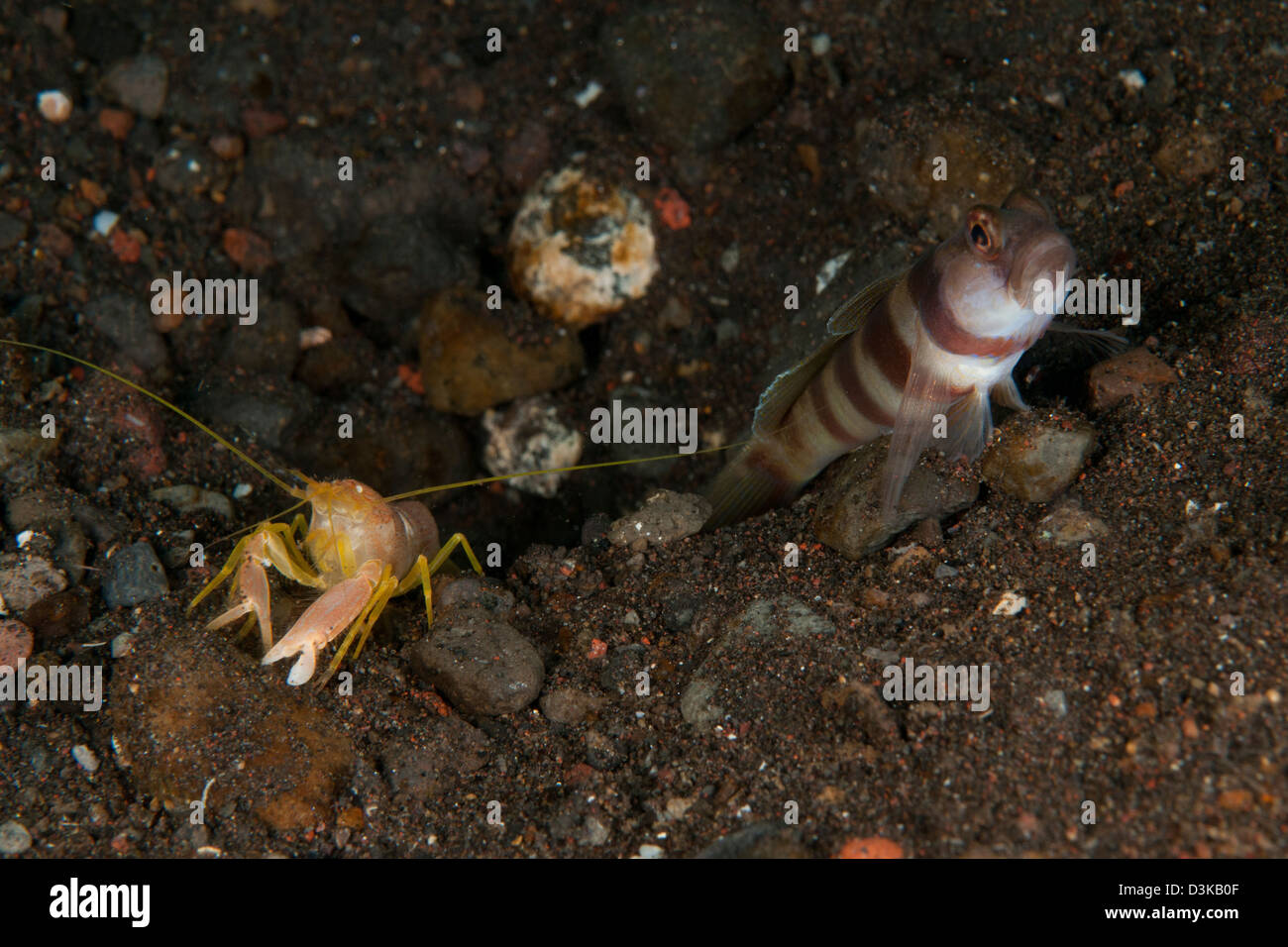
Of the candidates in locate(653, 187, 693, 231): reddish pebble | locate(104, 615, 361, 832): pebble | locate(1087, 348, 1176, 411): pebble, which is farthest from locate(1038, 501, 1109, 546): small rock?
locate(653, 187, 693, 231): reddish pebble

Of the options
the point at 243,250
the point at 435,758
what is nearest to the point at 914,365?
the point at 435,758

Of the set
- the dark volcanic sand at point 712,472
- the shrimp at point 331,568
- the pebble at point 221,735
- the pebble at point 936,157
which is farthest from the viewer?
the pebble at point 936,157

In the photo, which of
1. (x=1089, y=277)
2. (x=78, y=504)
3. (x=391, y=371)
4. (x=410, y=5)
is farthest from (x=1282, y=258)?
(x=78, y=504)

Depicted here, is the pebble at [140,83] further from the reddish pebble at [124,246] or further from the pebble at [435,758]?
the pebble at [435,758]

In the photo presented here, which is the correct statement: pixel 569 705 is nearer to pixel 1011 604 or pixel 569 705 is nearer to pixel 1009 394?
pixel 1011 604

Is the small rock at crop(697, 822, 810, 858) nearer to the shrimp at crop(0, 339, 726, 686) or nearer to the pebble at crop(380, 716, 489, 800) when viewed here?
the pebble at crop(380, 716, 489, 800)

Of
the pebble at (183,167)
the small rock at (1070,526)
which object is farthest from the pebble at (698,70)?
Answer: the small rock at (1070,526)

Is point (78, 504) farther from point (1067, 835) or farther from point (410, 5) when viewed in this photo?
point (1067, 835)
